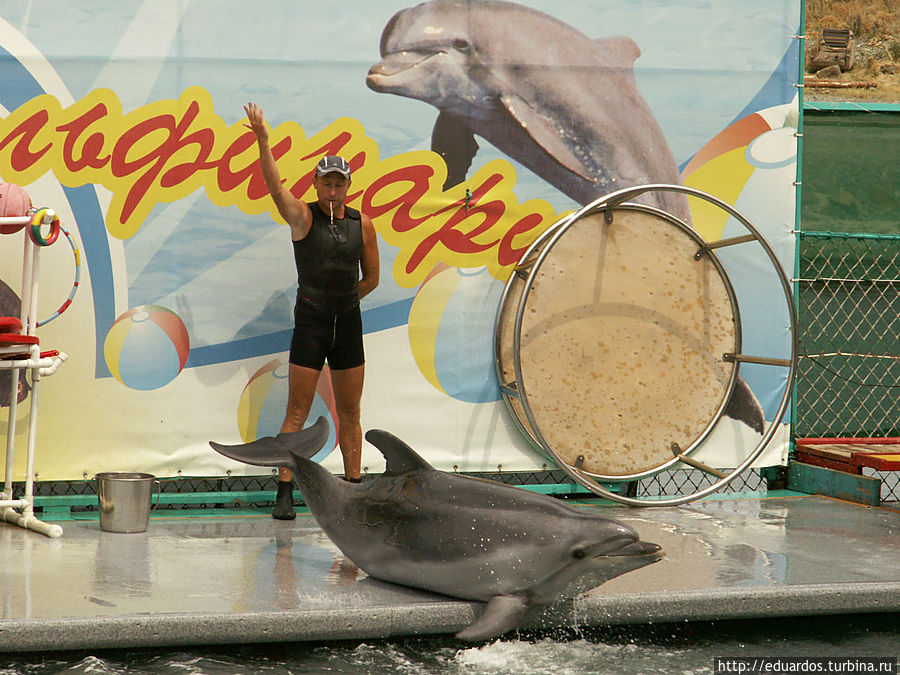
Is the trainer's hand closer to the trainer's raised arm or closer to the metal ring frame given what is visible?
the trainer's raised arm

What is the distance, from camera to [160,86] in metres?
6.10

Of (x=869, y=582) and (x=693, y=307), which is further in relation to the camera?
(x=693, y=307)

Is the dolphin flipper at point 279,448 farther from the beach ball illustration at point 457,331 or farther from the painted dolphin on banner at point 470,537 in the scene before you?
the beach ball illustration at point 457,331

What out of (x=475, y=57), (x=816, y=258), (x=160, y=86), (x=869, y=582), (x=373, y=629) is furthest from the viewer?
(x=816, y=258)

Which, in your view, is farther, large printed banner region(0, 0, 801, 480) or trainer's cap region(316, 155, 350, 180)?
large printed banner region(0, 0, 801, 480)

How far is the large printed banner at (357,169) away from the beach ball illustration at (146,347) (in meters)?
0.01

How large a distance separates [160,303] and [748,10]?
4.23 m

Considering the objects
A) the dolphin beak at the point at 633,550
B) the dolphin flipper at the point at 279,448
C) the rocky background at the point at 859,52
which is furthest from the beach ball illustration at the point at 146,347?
the rocky background at the point at 859,52

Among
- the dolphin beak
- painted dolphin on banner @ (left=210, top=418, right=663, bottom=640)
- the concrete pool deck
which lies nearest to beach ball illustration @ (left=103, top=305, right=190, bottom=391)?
the concrete pool deck

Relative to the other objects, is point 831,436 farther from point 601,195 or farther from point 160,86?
point 160,86

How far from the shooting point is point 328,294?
5.99 meters

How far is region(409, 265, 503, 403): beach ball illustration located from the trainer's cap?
0.98 metres

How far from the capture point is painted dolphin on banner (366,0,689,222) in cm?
645

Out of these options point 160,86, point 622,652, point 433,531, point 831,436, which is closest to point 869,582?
point 622,652
